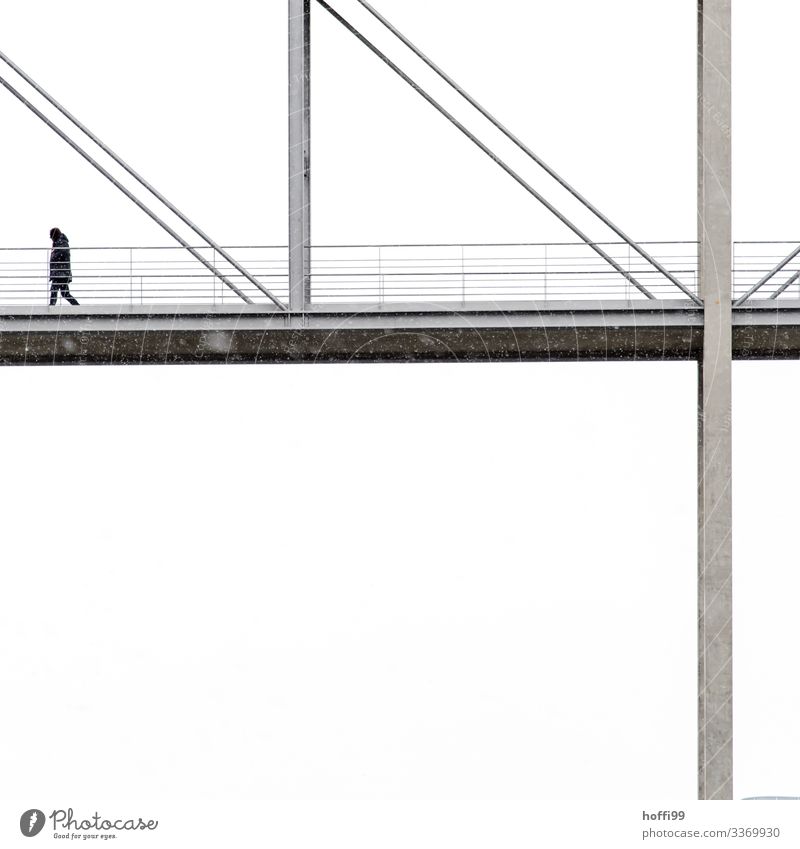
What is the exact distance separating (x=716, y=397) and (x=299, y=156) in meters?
5.52

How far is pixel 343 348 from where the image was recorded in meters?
15.3

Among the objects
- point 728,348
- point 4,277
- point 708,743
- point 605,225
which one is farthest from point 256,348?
point 708,743

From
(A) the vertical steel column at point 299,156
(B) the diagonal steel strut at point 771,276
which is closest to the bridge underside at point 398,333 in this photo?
(B) the diagonal steel strut at point 771,276

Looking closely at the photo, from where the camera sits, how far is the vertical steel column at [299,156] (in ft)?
49.0

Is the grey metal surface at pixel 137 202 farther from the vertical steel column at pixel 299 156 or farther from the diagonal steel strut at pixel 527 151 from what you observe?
the diagonal steel strut at pixel 527 151

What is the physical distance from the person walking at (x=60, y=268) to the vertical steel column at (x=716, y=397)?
7374 mm

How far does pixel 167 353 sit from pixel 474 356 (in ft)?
11.9

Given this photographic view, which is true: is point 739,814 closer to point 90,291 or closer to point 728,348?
point 728,348

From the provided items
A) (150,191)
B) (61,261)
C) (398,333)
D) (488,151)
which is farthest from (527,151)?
(61,261)

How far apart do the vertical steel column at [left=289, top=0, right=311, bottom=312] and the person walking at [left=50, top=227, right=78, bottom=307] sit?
106 inches

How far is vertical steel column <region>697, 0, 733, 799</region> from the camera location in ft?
48.5

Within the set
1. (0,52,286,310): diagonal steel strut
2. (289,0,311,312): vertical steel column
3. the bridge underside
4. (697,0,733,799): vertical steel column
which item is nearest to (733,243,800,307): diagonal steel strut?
the bridge underside

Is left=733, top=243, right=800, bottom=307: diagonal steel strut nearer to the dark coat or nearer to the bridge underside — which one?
the bridge underside

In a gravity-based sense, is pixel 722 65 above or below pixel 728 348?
above
